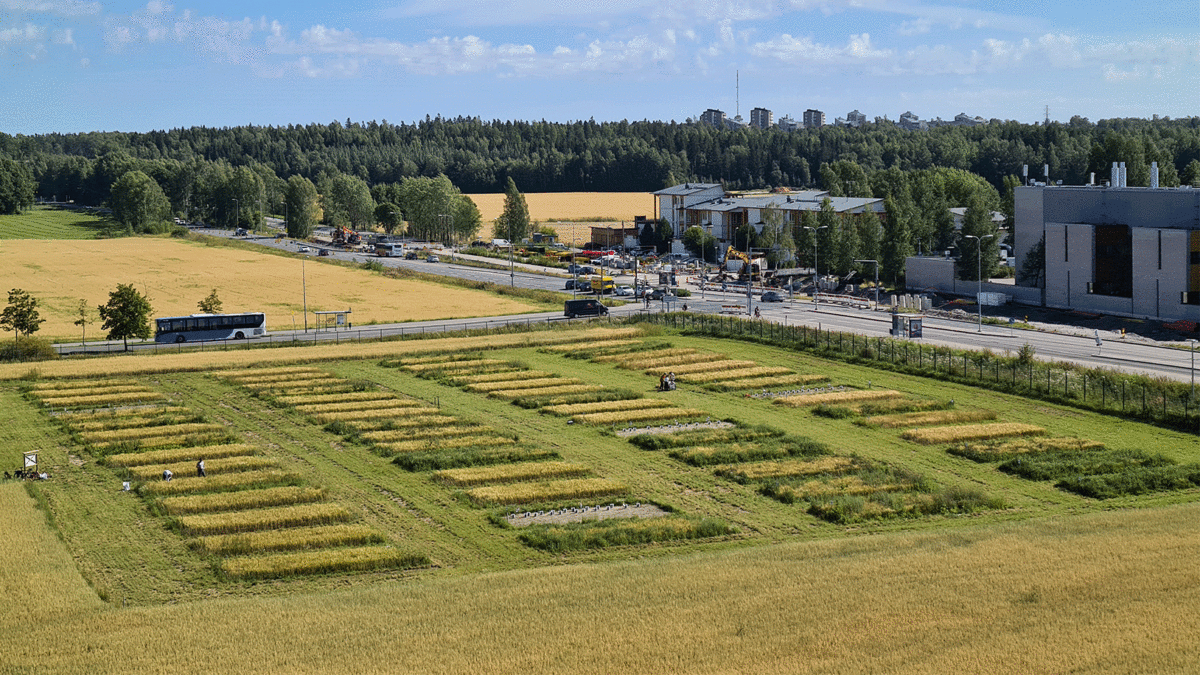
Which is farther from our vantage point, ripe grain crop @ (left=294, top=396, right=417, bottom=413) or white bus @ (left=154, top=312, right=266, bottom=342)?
white bus @ (left=154, top=312, right=266, bottom=342)

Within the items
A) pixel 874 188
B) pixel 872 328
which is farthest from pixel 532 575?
pixel 874 188

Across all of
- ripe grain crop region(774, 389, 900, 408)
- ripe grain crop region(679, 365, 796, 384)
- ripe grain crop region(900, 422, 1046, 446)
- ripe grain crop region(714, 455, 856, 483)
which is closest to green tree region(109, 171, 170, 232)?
ripe grain crop region(679, 365, 796, 384)

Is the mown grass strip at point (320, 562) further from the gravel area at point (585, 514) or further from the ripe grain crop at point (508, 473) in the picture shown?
the ripe grain crop at point (508, 473)

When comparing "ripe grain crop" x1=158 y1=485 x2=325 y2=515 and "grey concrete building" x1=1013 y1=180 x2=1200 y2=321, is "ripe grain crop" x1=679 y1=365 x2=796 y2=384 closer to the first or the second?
"ripe grain crop" x1=158 y1=485 x2=325 y2=515

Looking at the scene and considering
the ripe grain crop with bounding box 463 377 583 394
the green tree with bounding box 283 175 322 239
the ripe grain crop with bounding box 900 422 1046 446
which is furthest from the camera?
the green tree with bounding box 283 175 322 239

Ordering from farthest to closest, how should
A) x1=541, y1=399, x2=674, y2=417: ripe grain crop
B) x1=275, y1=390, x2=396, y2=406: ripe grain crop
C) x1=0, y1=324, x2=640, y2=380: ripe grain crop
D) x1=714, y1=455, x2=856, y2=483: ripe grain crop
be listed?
x1=0, y1=324, x2=640, y2=380: ripe grain crop < x1=275, y1=390, x2=396, y2=406: ripe grain crop < x1=541, y1=399, x2=674, y2=417: ripe grain crop < x1=714, y1=455, x2=856, y2=483: ripe grain crop

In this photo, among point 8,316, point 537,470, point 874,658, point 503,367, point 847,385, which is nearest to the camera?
point 874,658

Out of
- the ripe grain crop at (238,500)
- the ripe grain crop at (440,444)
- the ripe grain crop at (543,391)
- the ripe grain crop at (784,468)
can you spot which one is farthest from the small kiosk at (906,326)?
the ripe grain crop at (238,500)

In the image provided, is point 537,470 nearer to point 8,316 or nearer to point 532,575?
point 532,575
